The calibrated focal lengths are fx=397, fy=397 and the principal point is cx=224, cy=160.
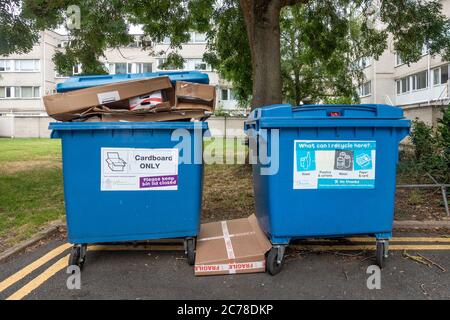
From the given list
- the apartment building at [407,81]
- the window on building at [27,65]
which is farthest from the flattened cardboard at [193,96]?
the window on building at [27,65]

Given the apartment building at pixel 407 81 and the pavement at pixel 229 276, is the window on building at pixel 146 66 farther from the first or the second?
the pavement at pixel 229 276

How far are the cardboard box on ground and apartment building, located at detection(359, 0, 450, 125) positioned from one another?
1847 cm

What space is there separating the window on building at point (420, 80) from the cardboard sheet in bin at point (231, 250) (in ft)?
82.2

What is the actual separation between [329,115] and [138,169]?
171cm

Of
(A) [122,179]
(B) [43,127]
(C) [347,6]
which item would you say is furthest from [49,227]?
(B) [43,127]

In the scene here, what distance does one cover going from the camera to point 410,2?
8.45 meters

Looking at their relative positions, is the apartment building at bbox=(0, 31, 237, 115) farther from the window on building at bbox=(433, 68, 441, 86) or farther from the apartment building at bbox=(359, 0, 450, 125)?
the window on building at bbox=(433, 68, 441, 86)

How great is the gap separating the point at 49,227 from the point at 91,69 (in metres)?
4.87

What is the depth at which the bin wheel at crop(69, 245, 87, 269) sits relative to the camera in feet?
11.5

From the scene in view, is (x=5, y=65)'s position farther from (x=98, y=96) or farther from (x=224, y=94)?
(x=98, y=96)

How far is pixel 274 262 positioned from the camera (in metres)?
3.38

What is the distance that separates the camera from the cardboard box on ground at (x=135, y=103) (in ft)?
11.6

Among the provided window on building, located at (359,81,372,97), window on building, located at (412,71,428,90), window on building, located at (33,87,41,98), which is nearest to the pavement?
window on building, located at (412,71,428,90)

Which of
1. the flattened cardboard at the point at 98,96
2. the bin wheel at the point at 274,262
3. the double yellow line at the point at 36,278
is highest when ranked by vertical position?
the flattened cardboard at the point at 98,96
